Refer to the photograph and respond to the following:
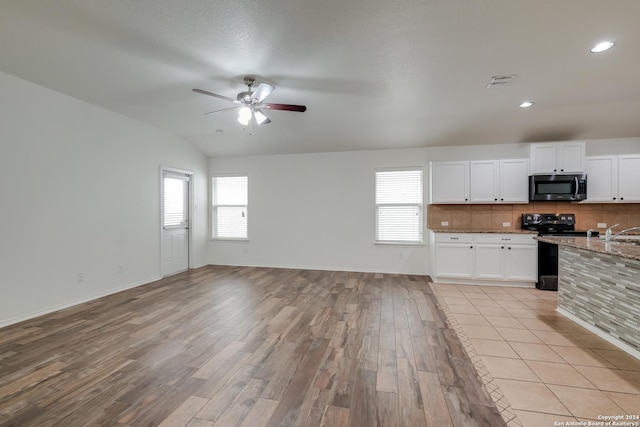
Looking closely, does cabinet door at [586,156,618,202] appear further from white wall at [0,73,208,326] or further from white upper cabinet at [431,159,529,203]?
white wall at [0,73,208,326]

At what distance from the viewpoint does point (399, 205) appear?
5512 millimetres

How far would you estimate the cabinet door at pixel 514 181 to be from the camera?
4.73 metres

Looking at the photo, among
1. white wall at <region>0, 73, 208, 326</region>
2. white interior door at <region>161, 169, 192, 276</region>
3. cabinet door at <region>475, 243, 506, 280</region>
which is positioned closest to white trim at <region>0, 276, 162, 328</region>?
white wall at <region>0, 73, 208, 326</region>

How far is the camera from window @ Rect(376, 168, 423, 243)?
17.9 ft

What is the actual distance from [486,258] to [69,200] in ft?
20.1

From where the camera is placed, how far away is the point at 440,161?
5.19 m

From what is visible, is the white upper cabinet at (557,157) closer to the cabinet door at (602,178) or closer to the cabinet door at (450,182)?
the cabinet door at (602,178)

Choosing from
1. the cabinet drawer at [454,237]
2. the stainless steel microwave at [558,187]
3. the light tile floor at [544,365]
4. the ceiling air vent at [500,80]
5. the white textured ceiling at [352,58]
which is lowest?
the light tile floor at [544,365]

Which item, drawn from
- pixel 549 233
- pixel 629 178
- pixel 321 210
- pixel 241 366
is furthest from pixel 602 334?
pixel 321 210

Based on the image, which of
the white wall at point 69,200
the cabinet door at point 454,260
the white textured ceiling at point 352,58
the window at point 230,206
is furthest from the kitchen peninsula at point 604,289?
the white wall at point 69,200

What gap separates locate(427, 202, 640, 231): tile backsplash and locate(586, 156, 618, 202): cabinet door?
11.8 inches

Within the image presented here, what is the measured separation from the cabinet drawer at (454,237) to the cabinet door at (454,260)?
0.06m

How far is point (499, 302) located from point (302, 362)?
9.80 ft

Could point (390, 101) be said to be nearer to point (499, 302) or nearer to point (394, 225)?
point (394, 225)
